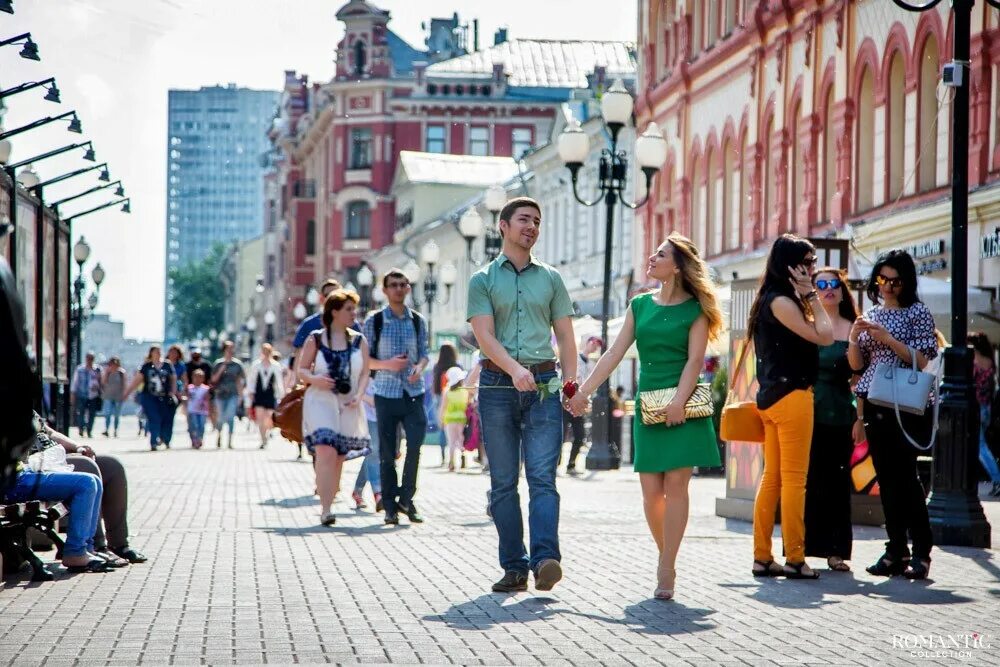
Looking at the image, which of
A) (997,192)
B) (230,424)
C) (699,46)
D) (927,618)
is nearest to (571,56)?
(699,46)

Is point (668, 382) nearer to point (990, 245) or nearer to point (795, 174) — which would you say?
point (990, 245)

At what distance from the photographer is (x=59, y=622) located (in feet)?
25.8

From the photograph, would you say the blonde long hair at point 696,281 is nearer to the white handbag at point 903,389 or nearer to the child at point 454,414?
the white handbag at point 903,389

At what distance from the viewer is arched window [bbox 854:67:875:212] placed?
1190 inches

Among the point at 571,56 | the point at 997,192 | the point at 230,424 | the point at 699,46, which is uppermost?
the point at 571,56

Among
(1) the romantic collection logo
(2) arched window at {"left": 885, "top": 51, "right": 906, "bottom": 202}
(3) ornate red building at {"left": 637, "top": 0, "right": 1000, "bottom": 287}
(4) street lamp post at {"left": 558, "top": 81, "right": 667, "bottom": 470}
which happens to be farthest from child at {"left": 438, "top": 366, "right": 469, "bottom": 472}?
(1) the romantic collection logo

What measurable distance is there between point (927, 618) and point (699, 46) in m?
33.6

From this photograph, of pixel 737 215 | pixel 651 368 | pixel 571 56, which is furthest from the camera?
pixel 571 56

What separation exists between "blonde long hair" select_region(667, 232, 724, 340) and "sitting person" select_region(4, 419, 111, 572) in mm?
3090

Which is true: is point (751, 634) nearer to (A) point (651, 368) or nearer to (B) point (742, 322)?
(A) point (651, 368)

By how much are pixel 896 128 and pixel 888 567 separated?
63.8 ft

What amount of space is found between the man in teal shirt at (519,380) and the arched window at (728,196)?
28.7m

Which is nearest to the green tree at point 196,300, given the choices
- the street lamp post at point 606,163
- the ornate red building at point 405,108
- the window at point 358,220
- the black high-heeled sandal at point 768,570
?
the ornate red building at point 405,108

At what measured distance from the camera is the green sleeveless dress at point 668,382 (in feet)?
30.2
